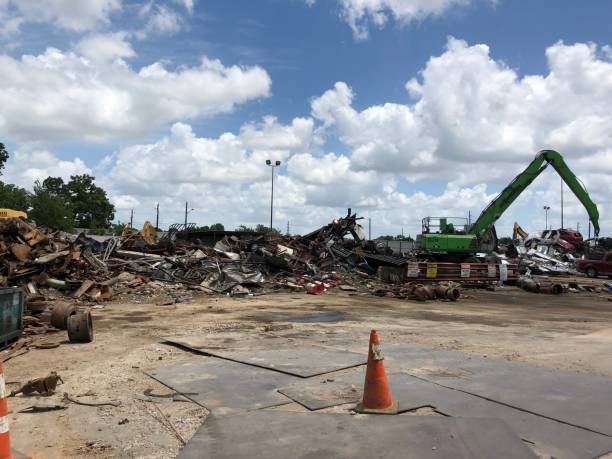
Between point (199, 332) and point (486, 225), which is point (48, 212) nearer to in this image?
point (486, 225)

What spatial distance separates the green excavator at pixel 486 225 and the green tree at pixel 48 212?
6473cm

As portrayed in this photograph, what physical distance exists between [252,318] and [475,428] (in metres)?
9.06

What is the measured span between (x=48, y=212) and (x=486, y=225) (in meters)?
68.8

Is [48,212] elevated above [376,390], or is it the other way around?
[48,212]

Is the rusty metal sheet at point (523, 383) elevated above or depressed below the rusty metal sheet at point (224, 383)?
above

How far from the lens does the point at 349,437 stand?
14.8 ft

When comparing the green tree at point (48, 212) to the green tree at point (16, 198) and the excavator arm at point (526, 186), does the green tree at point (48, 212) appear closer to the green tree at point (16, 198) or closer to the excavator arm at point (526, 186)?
the green tree at point (16, 198)

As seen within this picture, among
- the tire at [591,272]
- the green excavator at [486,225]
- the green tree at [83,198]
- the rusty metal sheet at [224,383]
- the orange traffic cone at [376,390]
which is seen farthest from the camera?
the green tree at [83,198]

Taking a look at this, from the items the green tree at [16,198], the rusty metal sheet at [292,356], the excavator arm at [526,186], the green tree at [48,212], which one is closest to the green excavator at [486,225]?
the excavator arm at [526,186]

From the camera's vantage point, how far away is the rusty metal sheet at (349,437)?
4.18 metres

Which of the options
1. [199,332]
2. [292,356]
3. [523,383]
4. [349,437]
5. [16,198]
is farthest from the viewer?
[16,198]

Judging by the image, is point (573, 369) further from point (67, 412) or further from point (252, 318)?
point (252, 318)

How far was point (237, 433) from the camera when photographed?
4.63 metres

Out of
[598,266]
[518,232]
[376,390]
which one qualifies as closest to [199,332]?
[376,390]
